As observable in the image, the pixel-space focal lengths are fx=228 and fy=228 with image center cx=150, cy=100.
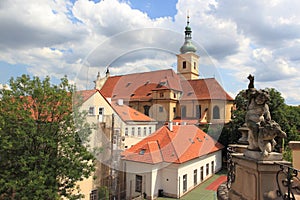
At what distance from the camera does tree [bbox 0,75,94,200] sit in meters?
9.27

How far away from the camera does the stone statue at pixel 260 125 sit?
3182mm

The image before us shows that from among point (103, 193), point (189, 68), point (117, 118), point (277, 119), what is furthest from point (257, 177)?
point (189, 68)

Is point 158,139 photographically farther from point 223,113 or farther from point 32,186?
point 223,113

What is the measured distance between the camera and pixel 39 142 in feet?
32.7

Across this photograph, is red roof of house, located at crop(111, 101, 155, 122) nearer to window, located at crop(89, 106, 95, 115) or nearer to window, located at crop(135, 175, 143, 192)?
window, located at crop(89, 106, 95, 115)

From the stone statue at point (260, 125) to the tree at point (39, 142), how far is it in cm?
853

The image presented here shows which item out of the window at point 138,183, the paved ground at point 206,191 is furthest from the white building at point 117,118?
the paved ground at point 206,191

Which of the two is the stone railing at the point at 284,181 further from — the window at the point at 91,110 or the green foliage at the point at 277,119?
the green foliage at the point at 277,119

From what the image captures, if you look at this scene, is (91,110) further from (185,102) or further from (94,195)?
(185,102)

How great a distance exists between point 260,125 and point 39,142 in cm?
937

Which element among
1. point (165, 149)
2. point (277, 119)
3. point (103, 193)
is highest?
point (277, 119)

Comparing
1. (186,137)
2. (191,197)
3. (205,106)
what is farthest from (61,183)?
(205,106)

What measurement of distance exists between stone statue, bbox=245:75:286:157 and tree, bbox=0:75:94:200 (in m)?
8.53

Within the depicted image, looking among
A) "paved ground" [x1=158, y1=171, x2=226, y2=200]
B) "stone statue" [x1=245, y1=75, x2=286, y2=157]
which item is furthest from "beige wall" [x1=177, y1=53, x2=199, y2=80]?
"stone statue" [x1=245, y1=75, x2=286, y2=157]
